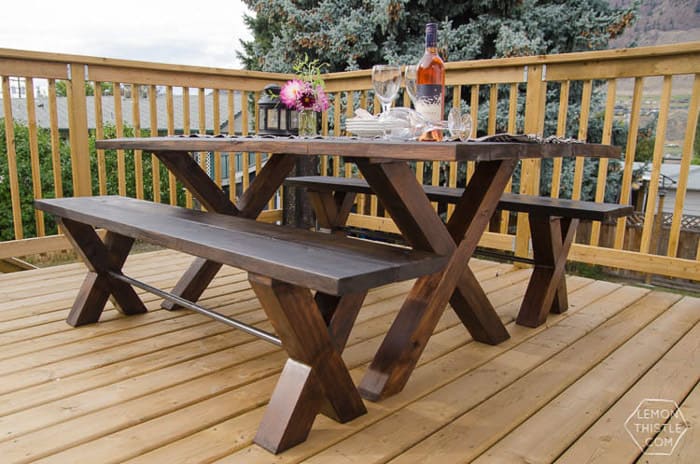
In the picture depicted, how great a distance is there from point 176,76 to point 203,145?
6.04 feet

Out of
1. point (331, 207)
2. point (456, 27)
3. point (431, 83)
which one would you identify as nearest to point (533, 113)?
point (331, 207)

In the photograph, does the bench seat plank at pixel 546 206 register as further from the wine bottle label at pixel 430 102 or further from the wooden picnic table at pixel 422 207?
the wine bottle label at pixel 430 102

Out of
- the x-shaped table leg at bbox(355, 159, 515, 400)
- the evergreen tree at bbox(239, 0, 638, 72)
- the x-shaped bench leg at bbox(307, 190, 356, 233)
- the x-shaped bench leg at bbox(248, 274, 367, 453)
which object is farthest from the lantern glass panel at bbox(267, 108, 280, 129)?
the evergreen tree at bbox(239, 0, 638, 72)

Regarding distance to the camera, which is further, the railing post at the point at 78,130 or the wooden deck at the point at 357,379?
the railing post at the point at 78,130

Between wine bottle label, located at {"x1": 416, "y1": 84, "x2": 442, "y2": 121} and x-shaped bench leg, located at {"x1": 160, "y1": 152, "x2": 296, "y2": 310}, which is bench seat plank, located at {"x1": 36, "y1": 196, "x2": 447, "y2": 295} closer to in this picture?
x-shaped bench leg, located at {"x1": 160, "y1": 152, "x2": 296, "y2": 310}

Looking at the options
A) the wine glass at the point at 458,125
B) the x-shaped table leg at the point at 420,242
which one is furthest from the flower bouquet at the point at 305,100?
the x-shaped table leg at the point at 420,242

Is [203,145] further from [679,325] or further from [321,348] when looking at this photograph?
[679,325]

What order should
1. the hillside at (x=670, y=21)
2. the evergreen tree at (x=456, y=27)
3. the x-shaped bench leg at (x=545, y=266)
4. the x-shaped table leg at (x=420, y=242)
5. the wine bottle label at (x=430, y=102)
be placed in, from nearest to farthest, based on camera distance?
the x-shaped table leg at (x=420, y=242) → the wine bottle label at (x=430, y=102) → the x-shaped bench leg at (x=545, y=266) → the evergreen tree at (x=456, y=27) → the hillside at (x=670, y=21)

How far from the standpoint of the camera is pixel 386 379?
1.69 m

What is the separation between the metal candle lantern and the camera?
2.24m

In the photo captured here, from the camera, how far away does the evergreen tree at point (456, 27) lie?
7734 mm

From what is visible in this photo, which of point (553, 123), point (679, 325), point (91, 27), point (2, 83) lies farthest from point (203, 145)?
point (91, 27)

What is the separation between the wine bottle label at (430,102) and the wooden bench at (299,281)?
1.48 ft

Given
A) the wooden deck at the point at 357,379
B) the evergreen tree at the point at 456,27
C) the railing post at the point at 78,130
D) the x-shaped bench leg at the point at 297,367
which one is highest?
the evergreen tree at the point at 456,27
